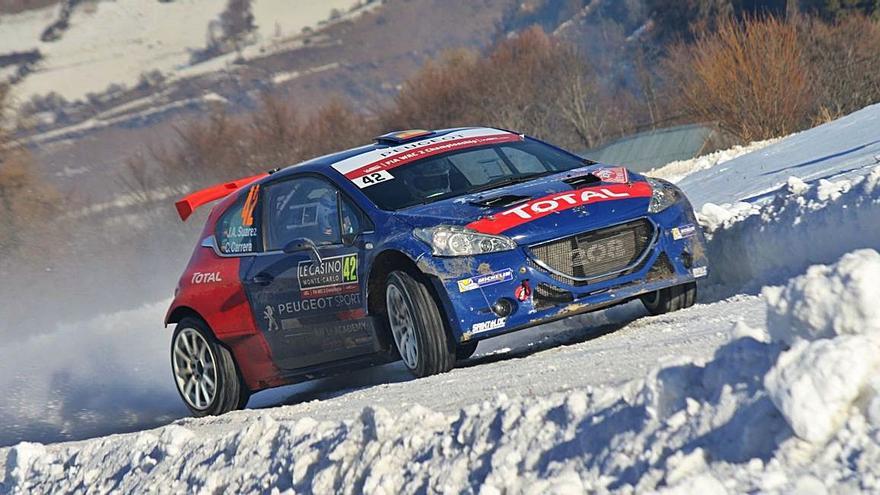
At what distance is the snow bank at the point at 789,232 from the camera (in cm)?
860

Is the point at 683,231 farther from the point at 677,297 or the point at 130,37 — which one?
the point at 130,37

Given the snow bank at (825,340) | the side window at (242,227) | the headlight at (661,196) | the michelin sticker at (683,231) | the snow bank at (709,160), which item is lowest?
the snow bank at (709,160)

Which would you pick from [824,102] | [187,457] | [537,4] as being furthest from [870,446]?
[537,4]

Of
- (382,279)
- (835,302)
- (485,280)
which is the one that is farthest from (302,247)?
(835,302)

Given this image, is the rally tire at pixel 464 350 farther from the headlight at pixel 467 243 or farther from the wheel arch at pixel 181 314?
the wheel arch at pixel 181 314

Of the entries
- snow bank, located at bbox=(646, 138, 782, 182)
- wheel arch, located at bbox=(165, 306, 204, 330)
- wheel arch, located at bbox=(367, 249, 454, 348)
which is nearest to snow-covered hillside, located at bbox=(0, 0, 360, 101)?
snow bank, located at bbox=(646, 138, 782, 182)

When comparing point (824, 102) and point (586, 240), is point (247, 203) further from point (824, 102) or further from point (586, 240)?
point (824, 102)

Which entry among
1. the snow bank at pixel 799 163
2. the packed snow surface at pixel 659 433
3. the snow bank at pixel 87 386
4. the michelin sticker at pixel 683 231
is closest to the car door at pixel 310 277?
the snow bank at pixel 87 386

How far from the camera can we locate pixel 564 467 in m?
4.61

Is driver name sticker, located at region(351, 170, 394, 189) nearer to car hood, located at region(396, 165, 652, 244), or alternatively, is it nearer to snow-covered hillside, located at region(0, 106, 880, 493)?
car hood, located at region(396, 165, 652, 244)

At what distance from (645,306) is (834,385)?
5.53 meters

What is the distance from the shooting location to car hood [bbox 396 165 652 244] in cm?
818

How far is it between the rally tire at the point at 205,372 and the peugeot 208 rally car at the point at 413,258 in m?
0.02

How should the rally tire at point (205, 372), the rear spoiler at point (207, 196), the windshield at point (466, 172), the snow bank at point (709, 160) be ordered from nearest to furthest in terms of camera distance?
the windshield at point (466, 172), the rally tire at point (205, 372), the rear spoiler at point (207, 196), the snow bank at point (709, 160)
